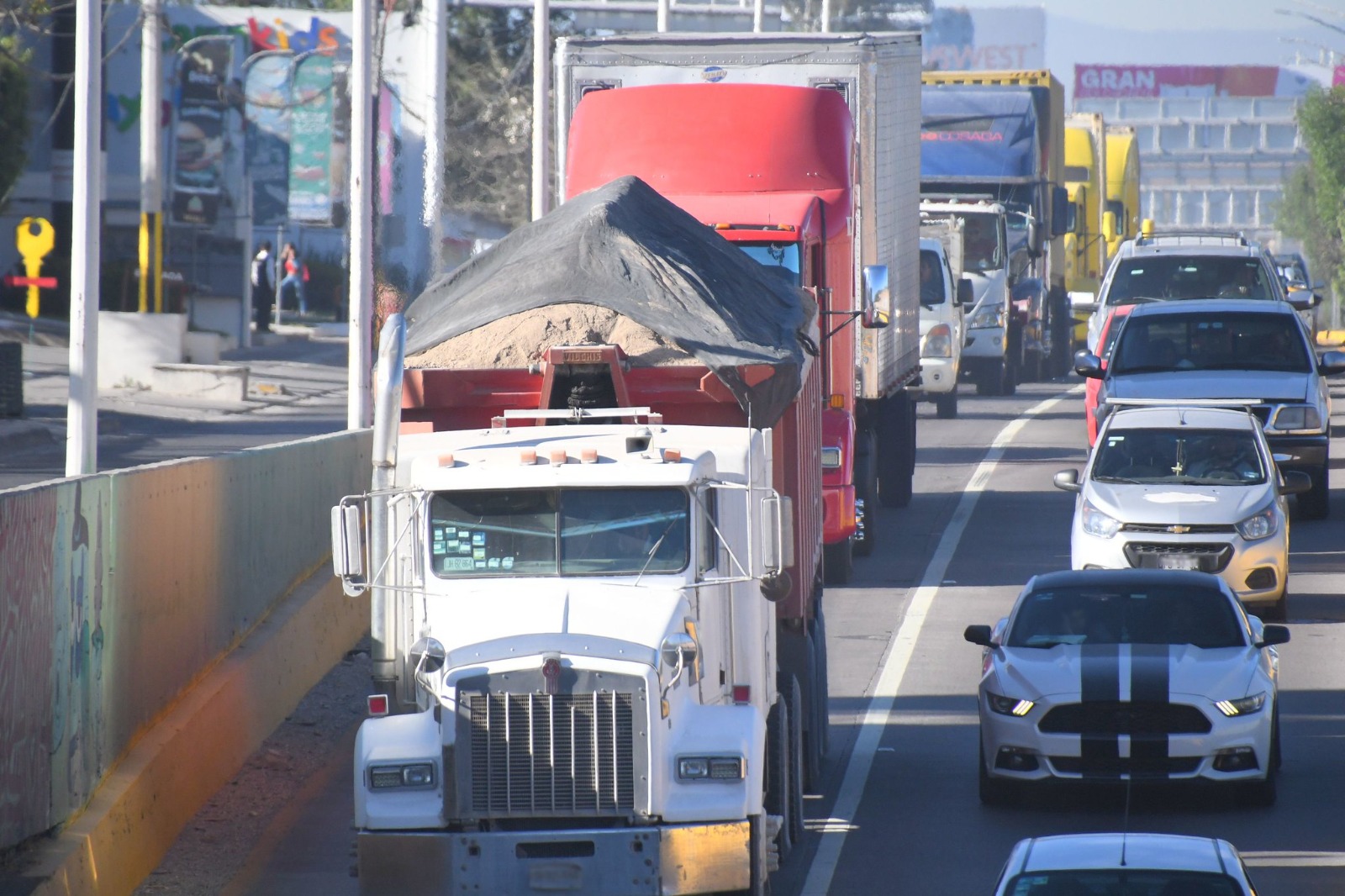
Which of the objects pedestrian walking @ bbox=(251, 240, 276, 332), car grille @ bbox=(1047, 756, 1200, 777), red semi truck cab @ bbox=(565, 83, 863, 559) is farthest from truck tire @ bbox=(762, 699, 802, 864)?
pedestrian walking @ bbox=(251, 240, 276, 332)

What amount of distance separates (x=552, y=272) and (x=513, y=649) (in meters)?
2.89

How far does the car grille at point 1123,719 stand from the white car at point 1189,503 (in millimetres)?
5499

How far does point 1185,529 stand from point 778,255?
4170 mm

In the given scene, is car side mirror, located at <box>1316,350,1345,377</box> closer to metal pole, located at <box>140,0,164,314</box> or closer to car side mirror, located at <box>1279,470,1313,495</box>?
car side mirror, located at <box>1279,470,1313,495</box>

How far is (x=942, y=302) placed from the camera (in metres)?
31.2

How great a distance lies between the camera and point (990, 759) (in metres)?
11.8

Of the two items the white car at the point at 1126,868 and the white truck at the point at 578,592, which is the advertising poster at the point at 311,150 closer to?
the white truck at the point at 578,592

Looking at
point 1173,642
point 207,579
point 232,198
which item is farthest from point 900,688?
point 232,198

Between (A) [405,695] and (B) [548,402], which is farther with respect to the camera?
(B) [548,402]

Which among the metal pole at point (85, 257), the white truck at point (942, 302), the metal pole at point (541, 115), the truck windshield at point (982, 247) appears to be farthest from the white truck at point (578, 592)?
the truck windshield at point (982, 247)

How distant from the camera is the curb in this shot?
9477 mm

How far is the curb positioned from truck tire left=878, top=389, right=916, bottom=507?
311 inches

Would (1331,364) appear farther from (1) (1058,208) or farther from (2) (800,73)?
(1) (1058,208)

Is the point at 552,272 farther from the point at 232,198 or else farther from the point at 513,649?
the point at 232,198
